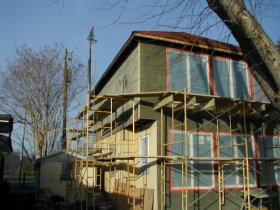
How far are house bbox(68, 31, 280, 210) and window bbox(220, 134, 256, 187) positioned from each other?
0.04 meters

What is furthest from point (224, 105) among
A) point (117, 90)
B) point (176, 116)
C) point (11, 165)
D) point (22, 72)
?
point (11, 165)

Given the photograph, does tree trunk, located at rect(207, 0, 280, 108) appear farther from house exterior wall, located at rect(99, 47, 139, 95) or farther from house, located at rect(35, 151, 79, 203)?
house, located at rect(35, 151, 79, 203)

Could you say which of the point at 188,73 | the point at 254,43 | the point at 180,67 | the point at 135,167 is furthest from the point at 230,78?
the point at 254,43

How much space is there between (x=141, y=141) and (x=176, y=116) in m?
1.89

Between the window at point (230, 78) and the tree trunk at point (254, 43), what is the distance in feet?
28.8

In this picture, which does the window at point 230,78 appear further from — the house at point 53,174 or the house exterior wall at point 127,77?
the house at point 53,174

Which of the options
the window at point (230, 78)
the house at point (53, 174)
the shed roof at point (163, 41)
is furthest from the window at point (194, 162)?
the house at point (53, 174)

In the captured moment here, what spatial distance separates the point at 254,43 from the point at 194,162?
838 cm

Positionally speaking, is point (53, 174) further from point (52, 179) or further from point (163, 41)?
point (163, 41)

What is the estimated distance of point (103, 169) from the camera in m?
18.4

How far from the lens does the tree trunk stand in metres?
5.19

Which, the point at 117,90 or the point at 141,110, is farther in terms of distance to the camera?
the point at 117,90

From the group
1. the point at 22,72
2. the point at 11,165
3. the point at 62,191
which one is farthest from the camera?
the point at 11,165

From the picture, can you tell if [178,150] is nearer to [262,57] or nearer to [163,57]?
[163,57]
